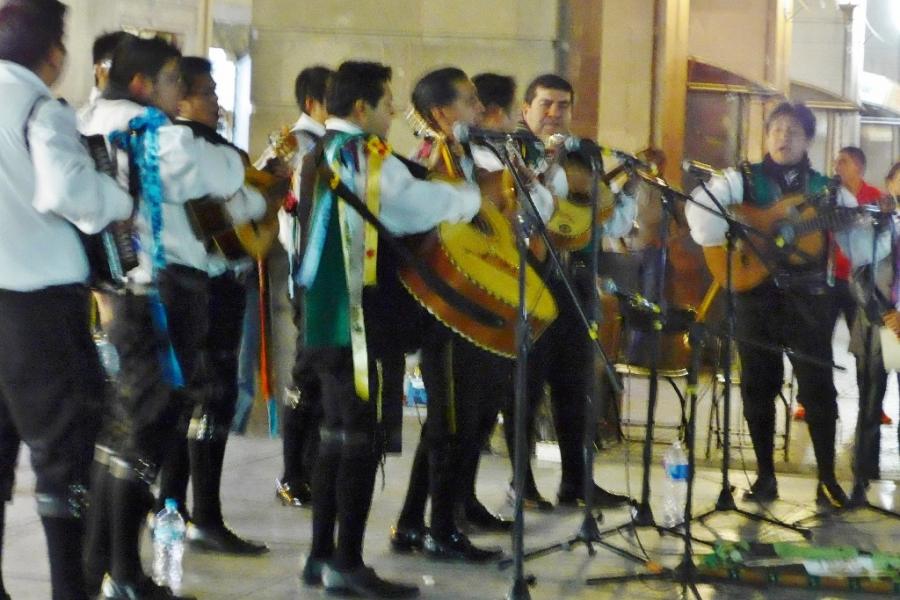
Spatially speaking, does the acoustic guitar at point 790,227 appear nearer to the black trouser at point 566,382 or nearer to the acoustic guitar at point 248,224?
the black trouser at point 566,382

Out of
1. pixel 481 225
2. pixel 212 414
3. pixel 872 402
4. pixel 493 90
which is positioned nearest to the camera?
pixel 481 225

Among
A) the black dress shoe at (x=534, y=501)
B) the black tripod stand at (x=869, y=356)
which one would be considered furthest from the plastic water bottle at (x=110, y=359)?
the black tripod stand at (x=869, y=356)

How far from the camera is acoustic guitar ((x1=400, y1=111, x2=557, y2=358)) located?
4.44m

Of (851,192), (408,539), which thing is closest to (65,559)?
(408,539)

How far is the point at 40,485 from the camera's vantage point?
3559 mm

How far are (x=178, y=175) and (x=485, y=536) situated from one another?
2.20 m

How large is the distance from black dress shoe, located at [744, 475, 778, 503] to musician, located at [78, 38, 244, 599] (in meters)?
2.98

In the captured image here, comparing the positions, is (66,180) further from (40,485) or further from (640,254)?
(640,254)

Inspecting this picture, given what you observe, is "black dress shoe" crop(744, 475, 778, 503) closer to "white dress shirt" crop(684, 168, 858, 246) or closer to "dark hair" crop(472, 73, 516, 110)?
"white dress shirt" crop(684, 168, 858, 246)

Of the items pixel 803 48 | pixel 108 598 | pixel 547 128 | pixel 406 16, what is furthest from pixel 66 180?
pixel 803 48

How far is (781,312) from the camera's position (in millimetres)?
6023

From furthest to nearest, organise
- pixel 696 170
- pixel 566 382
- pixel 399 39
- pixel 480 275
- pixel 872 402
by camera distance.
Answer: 1. pixel 399 39
2. pixel 872 402
3. pixel 566 382
4. pixel 696 170
5. pixel 480 275

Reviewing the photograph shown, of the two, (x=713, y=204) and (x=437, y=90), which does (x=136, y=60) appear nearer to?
(x=437, y=90)

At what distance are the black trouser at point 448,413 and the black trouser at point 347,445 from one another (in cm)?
45
